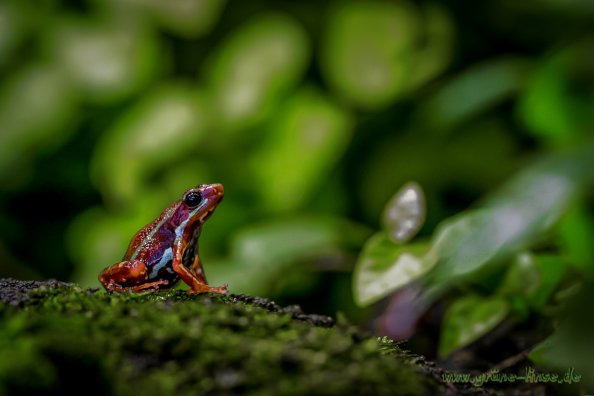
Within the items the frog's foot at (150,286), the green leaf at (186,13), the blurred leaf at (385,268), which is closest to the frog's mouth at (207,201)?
the frog's foot at (150,286)

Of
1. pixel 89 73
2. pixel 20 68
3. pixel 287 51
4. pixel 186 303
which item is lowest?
pixel 186 303

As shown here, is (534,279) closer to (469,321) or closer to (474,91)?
(469,321)

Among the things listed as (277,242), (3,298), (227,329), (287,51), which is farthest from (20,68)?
(227,329)

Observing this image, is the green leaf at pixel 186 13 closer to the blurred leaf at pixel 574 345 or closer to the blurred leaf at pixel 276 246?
the blurred leaf at pixel 276 246

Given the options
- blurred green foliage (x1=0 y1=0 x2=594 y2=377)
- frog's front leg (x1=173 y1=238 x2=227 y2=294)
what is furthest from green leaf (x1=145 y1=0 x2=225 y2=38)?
frog's front leg (x1=173 y1=238 x2=227 y2=294)

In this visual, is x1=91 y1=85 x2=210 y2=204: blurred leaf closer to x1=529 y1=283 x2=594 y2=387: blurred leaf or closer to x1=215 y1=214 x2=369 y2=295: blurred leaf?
x1=215 y1=214 x2=369 y2=295: blurred leaf

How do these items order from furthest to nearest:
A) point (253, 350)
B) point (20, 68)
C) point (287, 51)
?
point (20, 68) → point (287, 51) → point (253, 350)

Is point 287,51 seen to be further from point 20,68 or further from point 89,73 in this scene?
point 20,68

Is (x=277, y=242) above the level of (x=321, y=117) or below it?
below
